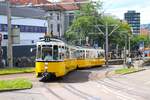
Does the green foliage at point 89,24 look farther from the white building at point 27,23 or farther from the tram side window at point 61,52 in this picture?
the tram side window at point 61,52

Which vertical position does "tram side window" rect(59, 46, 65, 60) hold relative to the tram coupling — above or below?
above

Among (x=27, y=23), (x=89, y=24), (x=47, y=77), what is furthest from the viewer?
(x=89, y=24)

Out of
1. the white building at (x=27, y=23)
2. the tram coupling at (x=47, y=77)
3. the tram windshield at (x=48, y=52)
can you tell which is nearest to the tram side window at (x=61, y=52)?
the tram windshield at (x=48, y=52)

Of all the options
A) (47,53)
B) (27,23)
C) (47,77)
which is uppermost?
(27,23)

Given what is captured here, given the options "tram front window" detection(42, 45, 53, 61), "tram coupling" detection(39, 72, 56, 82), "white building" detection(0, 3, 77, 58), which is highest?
"white building" detection(0, 3, 77, 58)

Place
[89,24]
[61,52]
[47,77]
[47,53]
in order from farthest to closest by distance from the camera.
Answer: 1. [89,24]
2. [61,52]
3. [47,53]
4. [47,77]

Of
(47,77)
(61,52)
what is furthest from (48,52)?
(47,77)

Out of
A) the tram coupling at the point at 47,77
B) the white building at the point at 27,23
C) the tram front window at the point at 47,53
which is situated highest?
the white building at the point at 27,23

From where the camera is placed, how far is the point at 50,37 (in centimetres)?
3284

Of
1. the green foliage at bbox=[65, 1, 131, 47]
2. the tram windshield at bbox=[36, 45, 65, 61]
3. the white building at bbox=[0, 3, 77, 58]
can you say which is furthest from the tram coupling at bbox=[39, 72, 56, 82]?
the green foliage at bbox=[65, 1, 131, 47]

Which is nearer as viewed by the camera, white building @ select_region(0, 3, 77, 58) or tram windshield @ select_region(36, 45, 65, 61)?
tram windshield @ select_region(36, 45, 65, 61)

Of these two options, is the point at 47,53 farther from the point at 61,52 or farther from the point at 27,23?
the point at 27,23

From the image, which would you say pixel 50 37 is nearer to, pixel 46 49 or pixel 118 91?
pixel 46 49

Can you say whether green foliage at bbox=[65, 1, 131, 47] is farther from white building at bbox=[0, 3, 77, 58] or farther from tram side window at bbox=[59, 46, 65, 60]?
tram side window at bbox=[59, 46, 65, 60]
